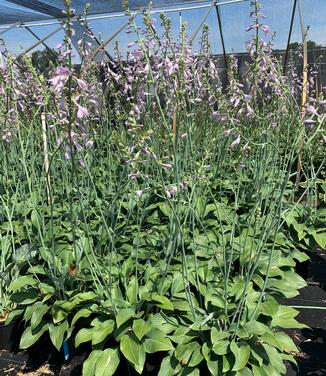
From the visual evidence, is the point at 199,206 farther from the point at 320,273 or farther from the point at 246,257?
the point at 320,273

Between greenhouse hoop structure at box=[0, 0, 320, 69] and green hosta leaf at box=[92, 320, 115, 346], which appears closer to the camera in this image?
green hosta leaf at box=[92, 320, 115, 346]

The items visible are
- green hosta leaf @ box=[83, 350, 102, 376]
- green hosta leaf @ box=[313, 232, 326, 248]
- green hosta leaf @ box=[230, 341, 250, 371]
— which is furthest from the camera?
green hosta leaf @ box=[313, 232, 326, 248]

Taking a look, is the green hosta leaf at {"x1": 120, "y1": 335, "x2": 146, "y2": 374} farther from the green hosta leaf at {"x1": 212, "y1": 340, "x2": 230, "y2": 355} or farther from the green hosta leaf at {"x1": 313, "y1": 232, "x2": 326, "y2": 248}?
the green hosta leaf at {"x1": 313, "y1": 232, "x2": 326, "y2": 248}

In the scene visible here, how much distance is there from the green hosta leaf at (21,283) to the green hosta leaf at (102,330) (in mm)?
670

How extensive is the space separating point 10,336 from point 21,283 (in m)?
0.40

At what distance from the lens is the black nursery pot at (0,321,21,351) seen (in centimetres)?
301

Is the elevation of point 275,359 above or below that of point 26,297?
below

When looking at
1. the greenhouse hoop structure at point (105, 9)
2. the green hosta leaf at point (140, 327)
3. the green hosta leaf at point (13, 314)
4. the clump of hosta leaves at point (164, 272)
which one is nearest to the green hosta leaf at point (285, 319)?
the clump of hosta leaves at point (164, 272)

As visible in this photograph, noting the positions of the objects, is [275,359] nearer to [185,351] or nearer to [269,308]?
[269,308]

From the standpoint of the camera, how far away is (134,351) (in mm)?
2367

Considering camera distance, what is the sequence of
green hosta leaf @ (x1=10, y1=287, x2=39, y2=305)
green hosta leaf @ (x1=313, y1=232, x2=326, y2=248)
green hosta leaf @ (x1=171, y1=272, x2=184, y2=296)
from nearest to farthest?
green hosta leaf @ (x1=171, y1=272, x2=184, y2=296)
green hosta leaf @ (x1=10, y1=287, x2=39, y2=305)
green hosta leaf @ (x1=313, y1=232, x2=326, y2=248)

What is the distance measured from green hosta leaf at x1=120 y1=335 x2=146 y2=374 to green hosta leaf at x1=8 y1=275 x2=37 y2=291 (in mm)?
866

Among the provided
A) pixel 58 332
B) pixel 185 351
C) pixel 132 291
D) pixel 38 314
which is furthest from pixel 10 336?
pixel 185 351

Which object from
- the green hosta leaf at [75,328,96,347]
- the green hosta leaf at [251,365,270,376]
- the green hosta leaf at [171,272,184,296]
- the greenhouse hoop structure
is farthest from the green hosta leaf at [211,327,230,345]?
the greenhouse hoop structure
